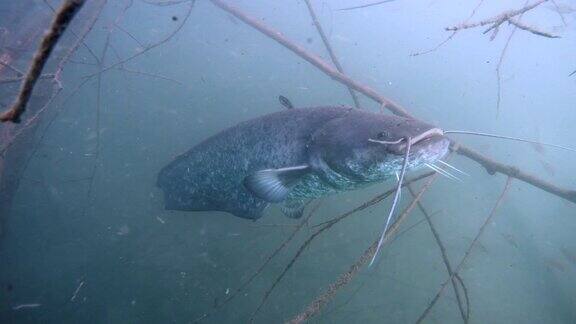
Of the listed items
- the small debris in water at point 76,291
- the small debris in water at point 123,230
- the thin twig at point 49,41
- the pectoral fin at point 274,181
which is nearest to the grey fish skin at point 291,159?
the pectoral fin at point 274,181

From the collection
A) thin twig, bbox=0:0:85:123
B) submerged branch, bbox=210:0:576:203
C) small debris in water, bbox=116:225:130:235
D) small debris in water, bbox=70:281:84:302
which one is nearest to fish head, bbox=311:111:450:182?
submerged branch, bbox=210:0:576:203

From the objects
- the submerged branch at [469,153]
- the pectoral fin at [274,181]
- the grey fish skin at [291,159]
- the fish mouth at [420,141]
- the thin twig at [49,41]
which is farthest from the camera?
the submerged branch at [469,153]

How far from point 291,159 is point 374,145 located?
94cm

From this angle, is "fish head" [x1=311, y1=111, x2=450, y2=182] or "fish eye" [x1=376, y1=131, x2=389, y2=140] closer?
"fish head" [x1=311, y1=111, x2=450, y2=182]

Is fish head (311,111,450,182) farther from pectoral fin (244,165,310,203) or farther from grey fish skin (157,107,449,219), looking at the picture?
pectoral fin (244,165,310,203)

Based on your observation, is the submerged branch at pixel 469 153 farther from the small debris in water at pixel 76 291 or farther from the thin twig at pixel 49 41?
the small debris in water at pixel 76 291

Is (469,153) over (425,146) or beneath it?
beneath

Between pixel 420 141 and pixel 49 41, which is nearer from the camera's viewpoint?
pixel 49 41

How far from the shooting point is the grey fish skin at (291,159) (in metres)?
2.64

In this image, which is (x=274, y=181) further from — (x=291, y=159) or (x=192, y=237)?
(x=192, y=237)

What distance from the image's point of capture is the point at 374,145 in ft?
8.64

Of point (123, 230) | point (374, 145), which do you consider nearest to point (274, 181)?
point (374, 145)

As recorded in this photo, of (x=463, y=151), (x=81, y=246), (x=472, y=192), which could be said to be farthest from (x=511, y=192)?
(x=81, y=246)

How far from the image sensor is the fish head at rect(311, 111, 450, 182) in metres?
2.40
